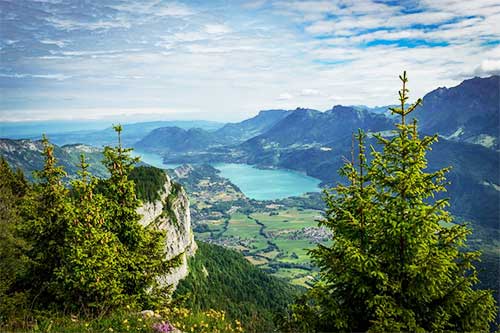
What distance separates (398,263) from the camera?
11078 mm

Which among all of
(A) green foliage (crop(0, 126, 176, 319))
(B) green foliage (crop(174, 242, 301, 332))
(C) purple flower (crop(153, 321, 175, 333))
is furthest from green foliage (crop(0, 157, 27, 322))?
(B) green foliage (crop(174, 242, 301, 332))

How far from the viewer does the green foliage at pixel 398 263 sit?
1061 centimetres

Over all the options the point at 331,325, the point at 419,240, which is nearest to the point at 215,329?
the point at 331,325

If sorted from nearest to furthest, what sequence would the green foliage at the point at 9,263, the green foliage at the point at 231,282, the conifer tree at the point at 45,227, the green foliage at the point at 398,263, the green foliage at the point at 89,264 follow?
the green foliage at the point at 398,263, the green foliage at the point at 9,263, the green foliage at the point at 89,264, the conifer tree at the point at 45,227, the green foliage at the point at 231,282

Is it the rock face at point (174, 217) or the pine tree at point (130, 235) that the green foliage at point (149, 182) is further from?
the pine tree at point (130, 235)

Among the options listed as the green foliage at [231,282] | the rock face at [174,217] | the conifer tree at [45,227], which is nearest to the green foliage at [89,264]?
the conifer tree at [45,227]

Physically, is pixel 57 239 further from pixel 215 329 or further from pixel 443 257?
pixel 443 257

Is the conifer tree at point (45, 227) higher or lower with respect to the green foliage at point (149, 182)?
higher

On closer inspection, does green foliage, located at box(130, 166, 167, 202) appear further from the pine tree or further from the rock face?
the pine tree

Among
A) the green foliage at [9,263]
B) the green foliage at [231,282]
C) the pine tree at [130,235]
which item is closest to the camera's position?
the green foliage at [9,263]

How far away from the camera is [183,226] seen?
412 ft

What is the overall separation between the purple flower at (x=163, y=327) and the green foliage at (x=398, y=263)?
405 centimetres

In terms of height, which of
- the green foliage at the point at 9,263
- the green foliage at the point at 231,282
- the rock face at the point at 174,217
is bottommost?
the green foliage at the point at 231,282

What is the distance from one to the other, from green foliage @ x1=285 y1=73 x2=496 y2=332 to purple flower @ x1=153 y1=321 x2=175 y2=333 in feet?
13.3
